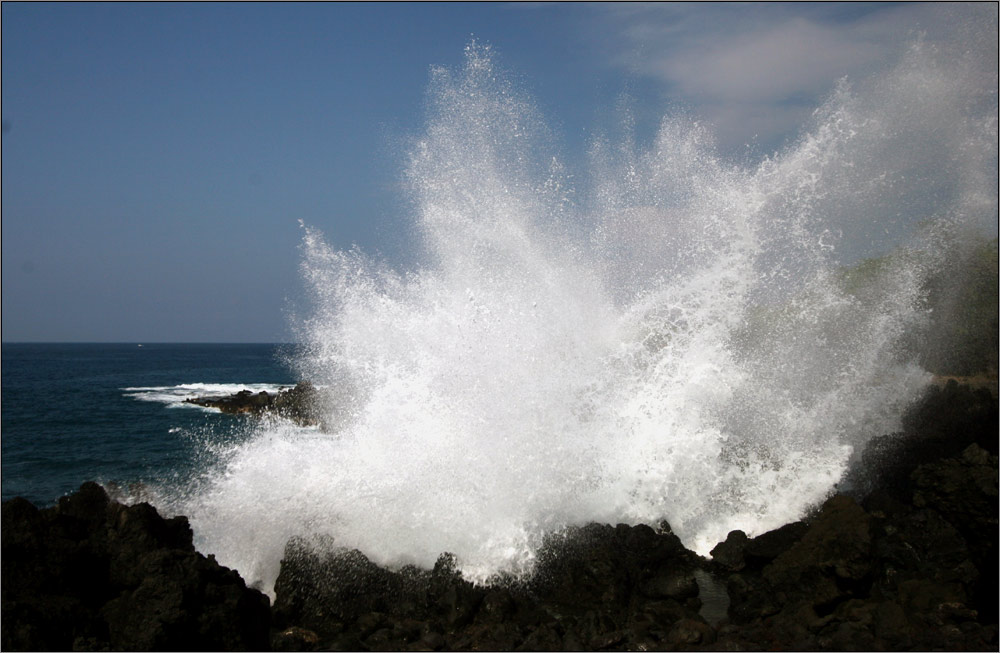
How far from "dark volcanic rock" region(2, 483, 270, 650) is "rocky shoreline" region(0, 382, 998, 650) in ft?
0.06

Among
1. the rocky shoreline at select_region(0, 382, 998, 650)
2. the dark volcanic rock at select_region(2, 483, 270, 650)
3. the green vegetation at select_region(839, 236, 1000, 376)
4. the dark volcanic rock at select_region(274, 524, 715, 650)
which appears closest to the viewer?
the dark volcanic rock at select_region(2, 483, 270, 650)

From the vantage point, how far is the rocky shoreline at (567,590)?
7625 mm

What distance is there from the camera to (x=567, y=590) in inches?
377

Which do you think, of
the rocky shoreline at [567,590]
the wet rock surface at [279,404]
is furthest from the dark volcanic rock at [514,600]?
the wet rock surface at [279,404]

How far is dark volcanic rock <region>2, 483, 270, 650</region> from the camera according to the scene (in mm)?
7410

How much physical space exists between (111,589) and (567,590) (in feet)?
18.8

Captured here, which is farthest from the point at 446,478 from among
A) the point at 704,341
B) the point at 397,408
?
the point at 704,341

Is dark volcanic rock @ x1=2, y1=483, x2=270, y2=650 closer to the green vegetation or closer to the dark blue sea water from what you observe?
the dark blue sea water

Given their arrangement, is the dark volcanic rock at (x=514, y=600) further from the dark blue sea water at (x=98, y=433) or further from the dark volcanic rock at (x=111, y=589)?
the dark blue sea water at (x=98, y=433)

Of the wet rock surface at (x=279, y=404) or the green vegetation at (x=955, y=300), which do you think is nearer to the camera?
the green vegetation at (x=955, y=300)

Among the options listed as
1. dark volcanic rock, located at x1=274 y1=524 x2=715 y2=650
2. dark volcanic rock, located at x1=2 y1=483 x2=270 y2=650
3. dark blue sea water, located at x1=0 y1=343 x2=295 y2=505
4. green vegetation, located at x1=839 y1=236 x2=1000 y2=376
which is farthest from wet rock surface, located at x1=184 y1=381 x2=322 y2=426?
green vegetation, located at x1=839 y1=236 x2=1000 y2=376

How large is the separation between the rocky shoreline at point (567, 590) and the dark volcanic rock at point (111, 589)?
18 mm

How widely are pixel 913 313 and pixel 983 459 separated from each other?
8776 mm

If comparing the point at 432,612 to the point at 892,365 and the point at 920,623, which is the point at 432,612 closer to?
the point at 920,623
